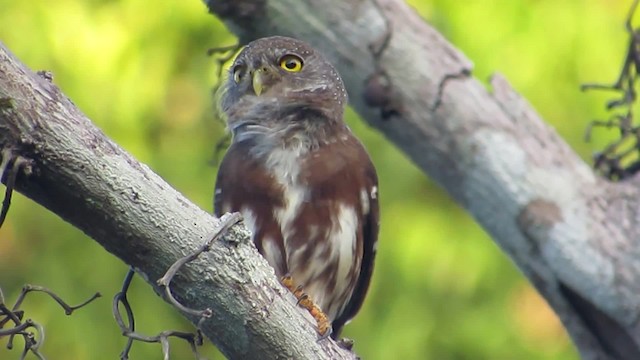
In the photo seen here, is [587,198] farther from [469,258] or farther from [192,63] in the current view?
[192,63]

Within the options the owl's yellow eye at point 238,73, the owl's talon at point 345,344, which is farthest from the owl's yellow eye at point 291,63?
the owl's talon at point 345,344

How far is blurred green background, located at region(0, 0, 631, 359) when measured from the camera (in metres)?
4.95

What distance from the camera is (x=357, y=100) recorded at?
3604 millimetres

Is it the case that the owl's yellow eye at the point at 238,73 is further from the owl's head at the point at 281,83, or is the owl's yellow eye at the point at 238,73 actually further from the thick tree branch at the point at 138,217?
the thick tree branch at the point at 138,217

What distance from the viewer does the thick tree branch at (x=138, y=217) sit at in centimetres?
183

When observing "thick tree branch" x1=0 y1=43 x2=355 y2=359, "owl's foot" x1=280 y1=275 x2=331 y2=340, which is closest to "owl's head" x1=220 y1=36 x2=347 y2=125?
"owl's foot" x1=280 y1=275 x2=331 y2=340

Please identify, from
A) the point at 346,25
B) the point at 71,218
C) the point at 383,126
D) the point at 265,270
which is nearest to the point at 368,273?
the point at 383,126

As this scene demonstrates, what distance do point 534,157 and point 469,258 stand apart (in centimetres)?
172

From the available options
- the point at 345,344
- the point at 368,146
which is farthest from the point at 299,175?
the point at 368,146

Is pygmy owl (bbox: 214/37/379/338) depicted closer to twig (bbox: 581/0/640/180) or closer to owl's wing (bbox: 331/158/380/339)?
owl's wing (bbox: 331/158/380/339)

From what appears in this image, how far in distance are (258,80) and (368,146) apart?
1994 mm

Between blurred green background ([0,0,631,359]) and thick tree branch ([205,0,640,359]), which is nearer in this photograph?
thick tree branch ([205,0,640,359])

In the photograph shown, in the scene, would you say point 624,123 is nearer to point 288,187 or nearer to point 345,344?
point 288,187

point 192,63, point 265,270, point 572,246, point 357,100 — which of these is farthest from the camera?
point 192,63
